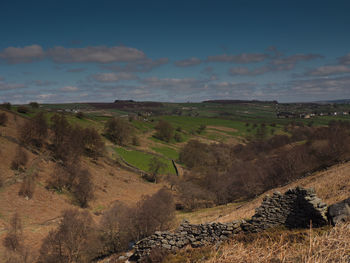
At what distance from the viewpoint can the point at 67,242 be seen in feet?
76.9

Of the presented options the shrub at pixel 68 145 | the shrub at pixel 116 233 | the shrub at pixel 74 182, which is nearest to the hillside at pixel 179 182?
the shrub at pixel 74 182

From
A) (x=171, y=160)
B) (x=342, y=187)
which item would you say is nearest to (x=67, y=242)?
(x=342, y=187)

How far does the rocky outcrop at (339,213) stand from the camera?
340 inches

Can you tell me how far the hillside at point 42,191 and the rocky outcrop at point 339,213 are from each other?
32173 mm

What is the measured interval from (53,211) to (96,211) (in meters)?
8.08

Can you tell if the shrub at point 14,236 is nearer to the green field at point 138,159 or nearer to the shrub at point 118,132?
the green field at point 138,159

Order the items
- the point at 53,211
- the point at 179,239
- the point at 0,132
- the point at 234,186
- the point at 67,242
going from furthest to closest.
→ the point at 0,132 → the point at 234,186 → the point at 53,211 → the point at 67,242 → the point at 179,239

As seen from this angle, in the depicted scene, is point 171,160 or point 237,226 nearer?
point 237,226

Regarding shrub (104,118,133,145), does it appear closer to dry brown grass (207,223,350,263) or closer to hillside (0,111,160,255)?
hillside (0,111,160,255)

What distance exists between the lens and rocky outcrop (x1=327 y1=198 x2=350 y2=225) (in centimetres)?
865

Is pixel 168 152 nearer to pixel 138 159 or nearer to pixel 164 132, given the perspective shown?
pixel 138 159

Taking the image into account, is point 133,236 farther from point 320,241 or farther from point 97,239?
point 320,241

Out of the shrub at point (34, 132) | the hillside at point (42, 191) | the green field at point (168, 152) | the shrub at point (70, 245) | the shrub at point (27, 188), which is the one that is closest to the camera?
the shrub at point (70, 245)

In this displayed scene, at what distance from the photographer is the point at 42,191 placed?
4294 centimetres
